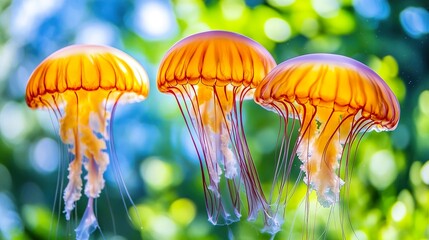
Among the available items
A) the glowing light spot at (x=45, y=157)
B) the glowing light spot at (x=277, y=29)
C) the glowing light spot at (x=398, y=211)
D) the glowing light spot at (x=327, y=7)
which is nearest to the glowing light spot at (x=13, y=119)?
the glowing light spot at (x=45, y=157)

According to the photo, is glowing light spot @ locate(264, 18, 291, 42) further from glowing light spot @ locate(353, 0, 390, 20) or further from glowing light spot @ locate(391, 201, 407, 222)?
glowing light spot @ locate(391, 201, 407, 222)

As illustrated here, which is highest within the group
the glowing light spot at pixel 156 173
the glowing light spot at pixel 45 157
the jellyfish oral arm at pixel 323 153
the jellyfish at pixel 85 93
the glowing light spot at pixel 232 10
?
the glowing light spot at pixel 232 10

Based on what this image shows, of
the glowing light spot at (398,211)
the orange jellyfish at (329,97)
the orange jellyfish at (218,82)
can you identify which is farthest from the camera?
the glowing light spot at (398,211)

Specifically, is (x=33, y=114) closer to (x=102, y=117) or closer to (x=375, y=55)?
(x=102, y=117)

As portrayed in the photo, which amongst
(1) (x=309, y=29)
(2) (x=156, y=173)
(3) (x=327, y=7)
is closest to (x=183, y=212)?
(2) (x=156, y=173)

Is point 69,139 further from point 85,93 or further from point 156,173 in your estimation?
point 156,173

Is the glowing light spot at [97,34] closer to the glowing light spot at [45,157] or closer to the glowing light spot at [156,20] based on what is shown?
the glowing light spot at [156,20]

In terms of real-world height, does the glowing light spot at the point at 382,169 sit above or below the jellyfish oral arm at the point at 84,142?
below

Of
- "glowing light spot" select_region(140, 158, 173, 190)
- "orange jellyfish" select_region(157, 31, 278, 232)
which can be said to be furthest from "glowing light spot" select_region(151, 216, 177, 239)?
"orange jellyfish" select_region(157, 31, 278, 232)
